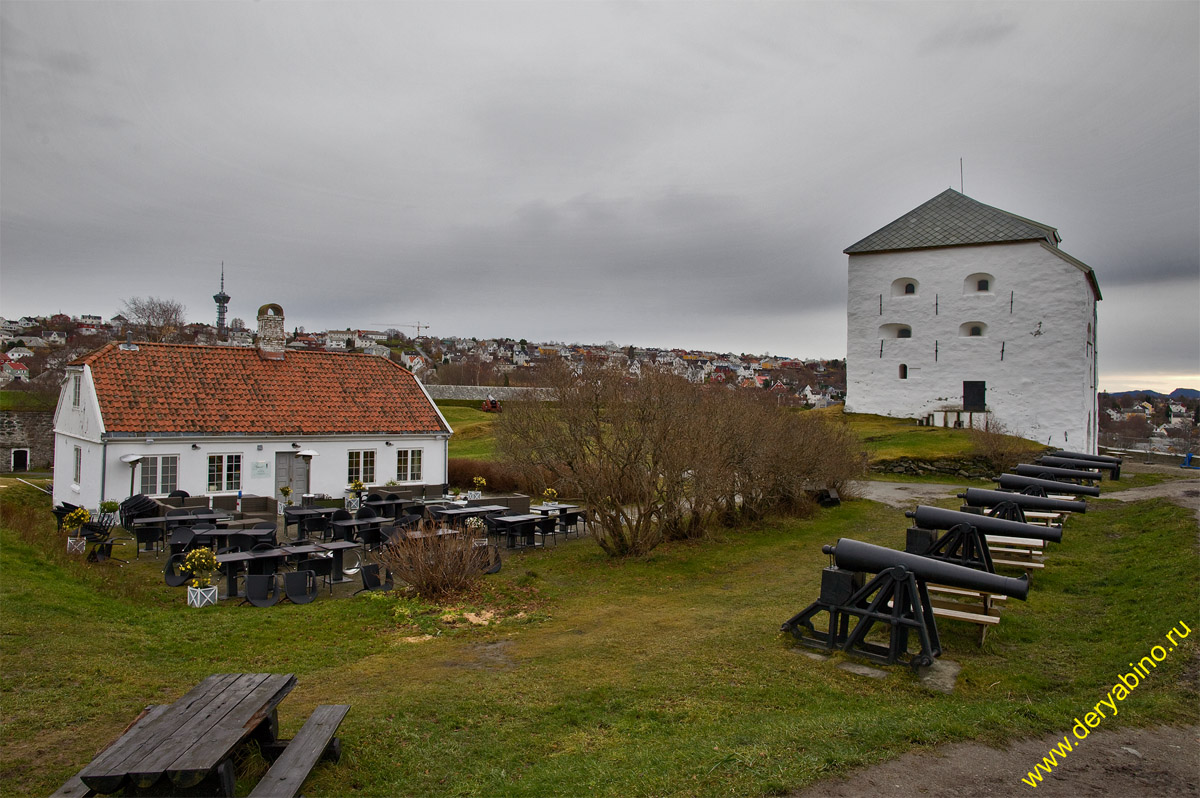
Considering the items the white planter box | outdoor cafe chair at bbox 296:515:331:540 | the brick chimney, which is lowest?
the white planter box

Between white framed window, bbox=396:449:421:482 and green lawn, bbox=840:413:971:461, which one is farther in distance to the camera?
green lawn, bbox=840:413:971:461

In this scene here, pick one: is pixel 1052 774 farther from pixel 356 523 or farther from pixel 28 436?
pixel 28 436

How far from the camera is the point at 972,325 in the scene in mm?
36062

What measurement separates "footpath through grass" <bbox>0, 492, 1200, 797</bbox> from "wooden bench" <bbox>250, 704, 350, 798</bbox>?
23cm

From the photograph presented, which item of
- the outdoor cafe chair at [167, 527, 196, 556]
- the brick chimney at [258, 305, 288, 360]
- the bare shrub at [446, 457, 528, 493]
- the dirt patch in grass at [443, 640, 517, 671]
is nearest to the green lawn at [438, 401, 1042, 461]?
the bare shrub at [446, 457, 528, 493]

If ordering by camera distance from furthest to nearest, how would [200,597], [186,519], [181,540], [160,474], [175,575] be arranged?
[160,474] < [186,519] < [181,540] < [175,575] < [200,597]

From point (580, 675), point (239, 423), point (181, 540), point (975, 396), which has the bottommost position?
point (580, 675)

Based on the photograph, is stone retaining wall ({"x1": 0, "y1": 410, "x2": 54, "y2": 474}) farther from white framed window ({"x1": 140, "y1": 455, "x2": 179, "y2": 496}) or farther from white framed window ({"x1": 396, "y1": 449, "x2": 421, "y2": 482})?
white framed window ({"x1": 396, "y1": 449, "x2": 421, "y2": 482})

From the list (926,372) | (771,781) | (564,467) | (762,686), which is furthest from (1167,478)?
(771,781)

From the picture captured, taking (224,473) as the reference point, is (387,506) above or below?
below

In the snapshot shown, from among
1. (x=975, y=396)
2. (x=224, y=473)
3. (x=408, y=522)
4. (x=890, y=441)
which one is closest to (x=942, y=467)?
(x=890, y=441)

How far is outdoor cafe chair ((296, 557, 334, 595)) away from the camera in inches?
475

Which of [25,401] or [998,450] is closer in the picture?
[998,450]

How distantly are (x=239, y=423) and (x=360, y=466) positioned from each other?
3.70 m
